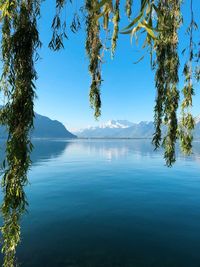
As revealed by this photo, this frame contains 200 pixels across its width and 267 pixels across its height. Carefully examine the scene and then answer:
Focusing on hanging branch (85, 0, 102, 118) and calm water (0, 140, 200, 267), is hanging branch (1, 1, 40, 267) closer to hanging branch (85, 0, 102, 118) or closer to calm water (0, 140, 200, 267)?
hanging branch (85, 0, 102, 118)

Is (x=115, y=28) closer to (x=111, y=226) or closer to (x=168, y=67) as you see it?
(x=168, y=67)

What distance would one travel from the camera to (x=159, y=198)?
23.4m

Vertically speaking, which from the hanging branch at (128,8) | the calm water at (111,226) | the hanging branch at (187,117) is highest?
the hanging branch at (128,8)

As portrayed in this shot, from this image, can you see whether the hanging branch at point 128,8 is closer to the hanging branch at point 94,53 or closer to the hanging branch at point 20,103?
the hanging branch at point 94,53

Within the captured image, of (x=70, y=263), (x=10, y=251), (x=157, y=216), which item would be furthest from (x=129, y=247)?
(x=10, y=251)

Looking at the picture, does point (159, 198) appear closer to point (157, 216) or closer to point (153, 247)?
point (157, 216)

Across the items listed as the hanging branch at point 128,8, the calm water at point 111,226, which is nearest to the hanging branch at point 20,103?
the hanging branch at point 128,8

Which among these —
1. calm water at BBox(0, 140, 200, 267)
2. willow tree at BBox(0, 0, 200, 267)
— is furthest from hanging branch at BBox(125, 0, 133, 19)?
calm water at BBox(0, 140, 200, 267)

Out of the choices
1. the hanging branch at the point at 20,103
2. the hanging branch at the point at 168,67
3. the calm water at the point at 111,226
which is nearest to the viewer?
the hanging branch at the point at 20,103

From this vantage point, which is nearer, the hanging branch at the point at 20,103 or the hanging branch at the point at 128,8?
the hanging branch at the point at 20,103

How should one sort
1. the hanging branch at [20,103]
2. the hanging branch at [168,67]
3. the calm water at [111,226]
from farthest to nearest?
1. the calm water at [111,226]
2. the hanging branch at [168,67]
3. the hanging branch at [20,103]

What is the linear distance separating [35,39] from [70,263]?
11.5 meters

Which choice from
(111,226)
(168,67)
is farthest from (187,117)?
(111,226)

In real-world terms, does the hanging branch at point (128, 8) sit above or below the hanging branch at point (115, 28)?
above
